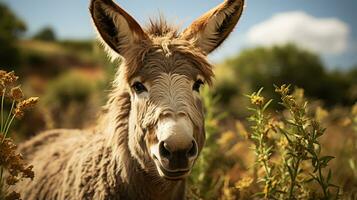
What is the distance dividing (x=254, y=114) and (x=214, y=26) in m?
0.88

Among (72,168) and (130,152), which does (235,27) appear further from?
(72,168)

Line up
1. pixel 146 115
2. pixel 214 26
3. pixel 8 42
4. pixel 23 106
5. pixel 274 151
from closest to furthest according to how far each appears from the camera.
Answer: pixel 23 106, pixel 146 115, pixel 214 26, pixel 274 151, pixel 8 42

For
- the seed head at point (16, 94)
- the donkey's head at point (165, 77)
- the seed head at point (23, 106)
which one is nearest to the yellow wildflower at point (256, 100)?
the donkey's head at point (165, 77)

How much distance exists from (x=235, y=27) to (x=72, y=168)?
76.2 inches

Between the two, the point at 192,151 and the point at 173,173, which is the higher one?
the point at 192,151

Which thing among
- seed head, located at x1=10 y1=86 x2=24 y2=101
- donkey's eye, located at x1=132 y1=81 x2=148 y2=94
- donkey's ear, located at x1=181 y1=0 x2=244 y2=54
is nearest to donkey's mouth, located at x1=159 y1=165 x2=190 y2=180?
donkey's eye, located at x1=132 y1=81 x2=148 y2=94

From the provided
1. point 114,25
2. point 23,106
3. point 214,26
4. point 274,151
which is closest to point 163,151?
point 23,106

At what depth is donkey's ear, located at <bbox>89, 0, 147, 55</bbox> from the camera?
3.25 metres

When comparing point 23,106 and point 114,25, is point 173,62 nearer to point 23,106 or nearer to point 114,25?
point 114,25

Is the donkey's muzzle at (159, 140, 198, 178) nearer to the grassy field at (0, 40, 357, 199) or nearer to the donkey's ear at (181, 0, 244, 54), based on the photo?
the grassy field at (0, 40, 357, 199)

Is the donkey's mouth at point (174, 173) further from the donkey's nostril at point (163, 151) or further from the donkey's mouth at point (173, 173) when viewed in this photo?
the donkey's nostril at point (163, 151)

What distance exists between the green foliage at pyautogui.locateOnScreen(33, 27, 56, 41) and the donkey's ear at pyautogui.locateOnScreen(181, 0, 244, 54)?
62.4 meters

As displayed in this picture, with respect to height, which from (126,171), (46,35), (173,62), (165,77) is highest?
(46,35)

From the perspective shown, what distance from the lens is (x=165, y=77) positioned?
10.2 feet
